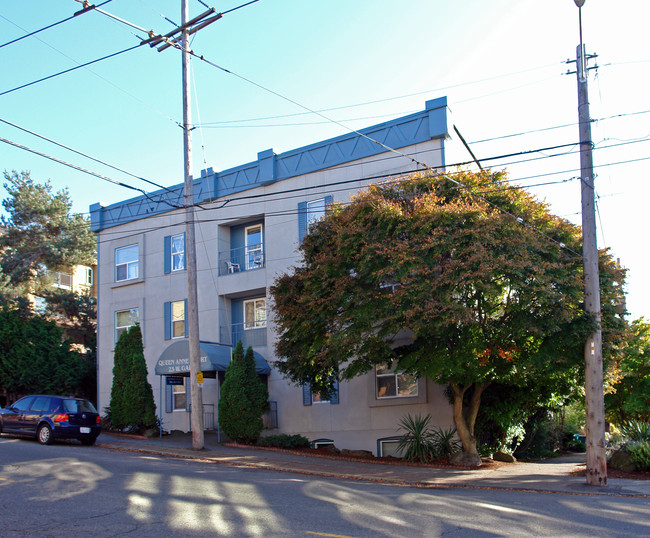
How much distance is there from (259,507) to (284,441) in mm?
11010

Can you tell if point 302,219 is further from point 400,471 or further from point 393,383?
point 400,471

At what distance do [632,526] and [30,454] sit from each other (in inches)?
512

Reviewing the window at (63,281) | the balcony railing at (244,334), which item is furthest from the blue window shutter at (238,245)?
the window at (63,281)

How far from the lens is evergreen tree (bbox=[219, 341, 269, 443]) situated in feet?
68.1

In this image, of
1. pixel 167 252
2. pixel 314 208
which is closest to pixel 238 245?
pixel 167 252

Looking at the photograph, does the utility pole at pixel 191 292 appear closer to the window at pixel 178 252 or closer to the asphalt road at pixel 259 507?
the asphalt road at pixel 259 507

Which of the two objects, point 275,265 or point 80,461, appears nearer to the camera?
point 80,461

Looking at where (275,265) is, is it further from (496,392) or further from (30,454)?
(30,454)

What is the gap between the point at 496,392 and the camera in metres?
19.0

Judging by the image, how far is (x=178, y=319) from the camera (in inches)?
1036

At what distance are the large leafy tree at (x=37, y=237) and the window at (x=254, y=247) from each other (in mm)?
16005

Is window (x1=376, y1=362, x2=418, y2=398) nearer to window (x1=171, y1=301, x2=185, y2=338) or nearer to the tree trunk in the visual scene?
the tree trunk

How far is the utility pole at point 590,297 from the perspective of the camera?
13758 millimetres

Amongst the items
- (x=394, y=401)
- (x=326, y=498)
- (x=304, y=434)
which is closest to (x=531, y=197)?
(x=394, y=401)
